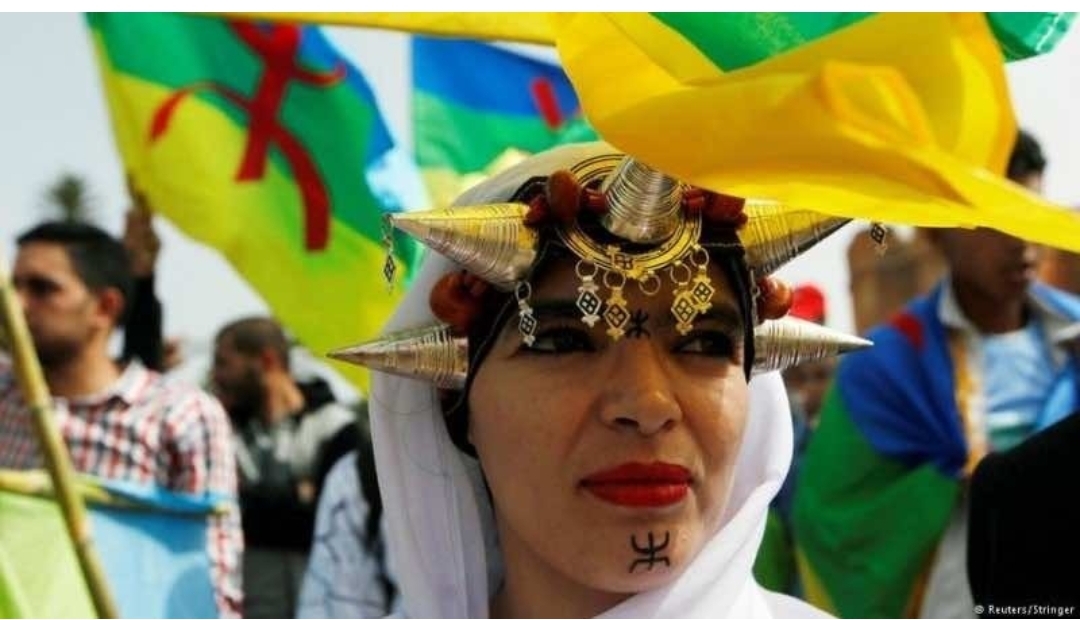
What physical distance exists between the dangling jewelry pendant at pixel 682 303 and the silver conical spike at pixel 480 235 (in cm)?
21

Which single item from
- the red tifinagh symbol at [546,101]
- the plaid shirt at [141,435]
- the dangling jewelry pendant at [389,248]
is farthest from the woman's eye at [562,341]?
the red tifinagh symbol at [546,101]

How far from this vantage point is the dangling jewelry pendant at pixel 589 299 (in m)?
3.04

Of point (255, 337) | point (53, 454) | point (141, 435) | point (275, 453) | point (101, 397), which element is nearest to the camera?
point (53, 454)

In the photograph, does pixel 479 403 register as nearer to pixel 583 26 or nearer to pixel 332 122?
pixel 583 26

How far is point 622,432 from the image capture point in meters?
3.02

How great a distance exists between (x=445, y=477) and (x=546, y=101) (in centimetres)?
573

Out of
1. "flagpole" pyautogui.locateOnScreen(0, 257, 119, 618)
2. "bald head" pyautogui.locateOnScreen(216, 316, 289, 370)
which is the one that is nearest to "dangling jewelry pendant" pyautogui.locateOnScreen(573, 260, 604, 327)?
"flagpole" pyautogui.locateOnScreen(0, 257, 119, 618)

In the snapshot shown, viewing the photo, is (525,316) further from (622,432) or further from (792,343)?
(792,343)

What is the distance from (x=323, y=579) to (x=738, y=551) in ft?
12.9

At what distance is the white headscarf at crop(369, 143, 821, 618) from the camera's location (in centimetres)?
333

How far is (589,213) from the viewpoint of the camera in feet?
10.2

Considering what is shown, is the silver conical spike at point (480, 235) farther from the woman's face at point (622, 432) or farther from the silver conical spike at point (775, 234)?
the silver conical spike at point (775, 234)

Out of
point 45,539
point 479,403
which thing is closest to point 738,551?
point 479,403

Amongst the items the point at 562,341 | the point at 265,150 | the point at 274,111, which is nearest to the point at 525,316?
the point at 562,341
